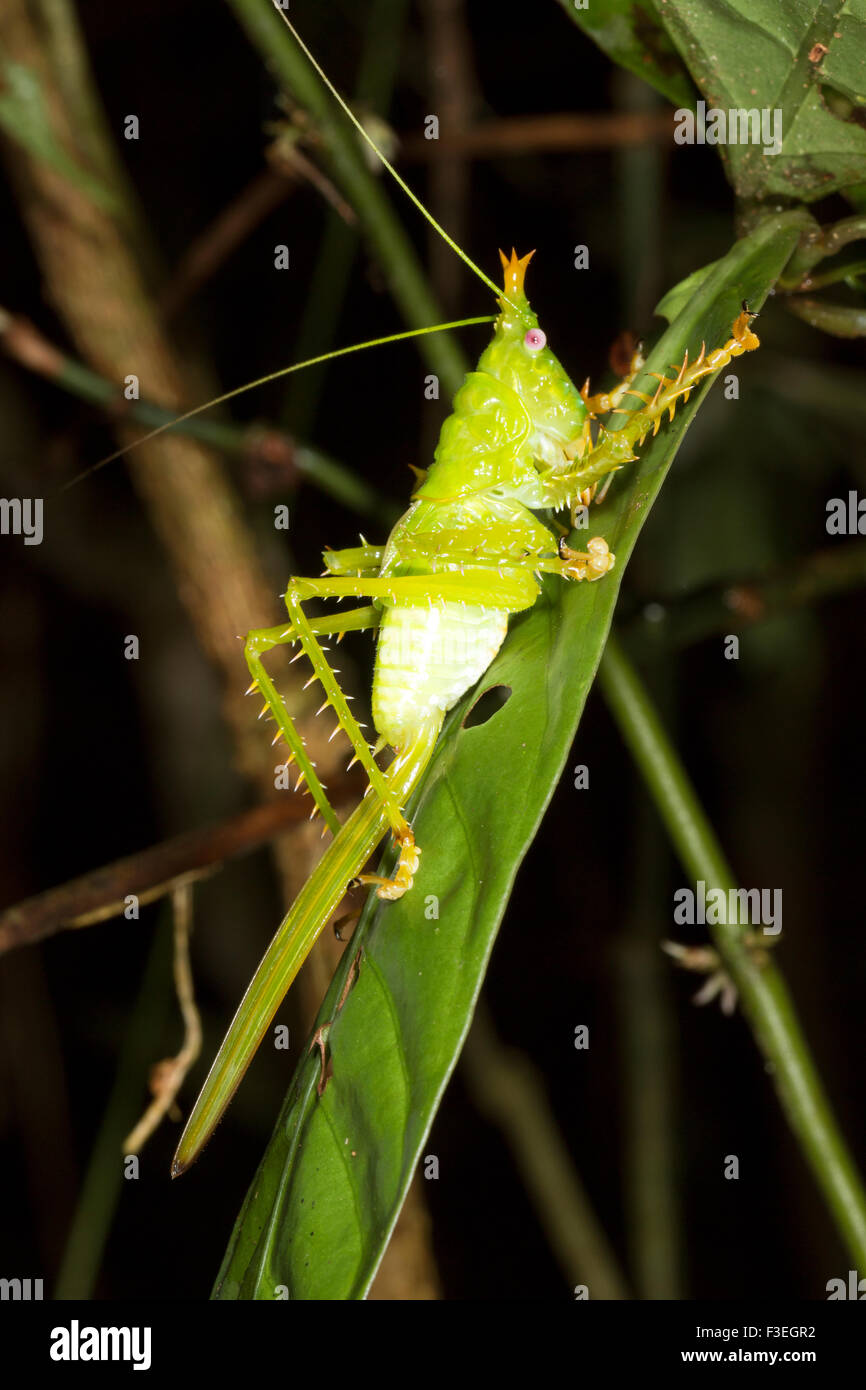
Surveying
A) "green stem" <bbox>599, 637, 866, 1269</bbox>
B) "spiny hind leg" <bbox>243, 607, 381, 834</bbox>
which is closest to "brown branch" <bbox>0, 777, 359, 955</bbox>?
"spiny hind leg" <bbox>243, 607, 381, 834</bbox>

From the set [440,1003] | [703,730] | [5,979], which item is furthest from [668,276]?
[5,979]

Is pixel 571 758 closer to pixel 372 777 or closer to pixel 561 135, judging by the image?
pixel 561 135

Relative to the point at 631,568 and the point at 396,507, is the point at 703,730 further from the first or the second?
the point at 396,507

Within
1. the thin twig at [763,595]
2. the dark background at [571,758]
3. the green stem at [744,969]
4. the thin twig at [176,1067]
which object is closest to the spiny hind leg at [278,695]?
the thin twig at [176,1067]

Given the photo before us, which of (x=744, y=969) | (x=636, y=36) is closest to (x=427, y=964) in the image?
(x=744, y=969)

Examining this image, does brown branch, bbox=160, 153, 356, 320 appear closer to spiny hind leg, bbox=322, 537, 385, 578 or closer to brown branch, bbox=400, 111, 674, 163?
brown branch, bbox=400, 111, 674, 163

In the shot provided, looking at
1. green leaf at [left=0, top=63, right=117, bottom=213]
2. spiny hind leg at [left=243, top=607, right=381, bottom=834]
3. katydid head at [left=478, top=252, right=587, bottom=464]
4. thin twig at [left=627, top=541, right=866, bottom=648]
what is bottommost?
spiny hind leg at [left=243, top=607, right=381, bottom=834]

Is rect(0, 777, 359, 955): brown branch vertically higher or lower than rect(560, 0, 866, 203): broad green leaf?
lower
